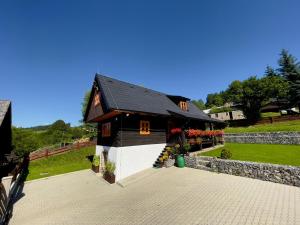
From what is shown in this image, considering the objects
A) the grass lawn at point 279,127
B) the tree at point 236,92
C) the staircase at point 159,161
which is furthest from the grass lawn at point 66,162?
the tree at point 236,92

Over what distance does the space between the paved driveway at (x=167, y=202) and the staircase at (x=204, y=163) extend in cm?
87

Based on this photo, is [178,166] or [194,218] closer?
[194,218]

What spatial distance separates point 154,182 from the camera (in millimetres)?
11055

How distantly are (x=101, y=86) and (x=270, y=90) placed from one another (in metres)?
40.0

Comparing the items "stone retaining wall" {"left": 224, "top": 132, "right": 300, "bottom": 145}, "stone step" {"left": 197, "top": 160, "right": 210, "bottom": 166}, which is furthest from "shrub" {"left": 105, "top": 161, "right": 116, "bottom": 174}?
"stone retaining wall" {"left": 224, "top": 132, "right": 300, "bottom": 145}

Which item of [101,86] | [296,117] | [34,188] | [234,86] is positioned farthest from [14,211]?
[234,86]

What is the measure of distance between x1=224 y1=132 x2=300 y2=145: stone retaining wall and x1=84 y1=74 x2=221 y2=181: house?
1082 cm

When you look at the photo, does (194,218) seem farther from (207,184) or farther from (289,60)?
(289,60)

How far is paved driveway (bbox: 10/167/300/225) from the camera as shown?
6469 millimetres

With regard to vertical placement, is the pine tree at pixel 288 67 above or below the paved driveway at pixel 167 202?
above

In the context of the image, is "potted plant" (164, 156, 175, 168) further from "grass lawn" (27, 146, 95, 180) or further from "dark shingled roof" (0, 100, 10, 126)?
"dark shingled roof" (0, 100, 10, 126)

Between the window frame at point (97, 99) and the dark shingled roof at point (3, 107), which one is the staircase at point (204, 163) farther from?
the dark shingled roof at point (3, 107)

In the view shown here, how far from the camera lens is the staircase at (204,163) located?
12867 mm

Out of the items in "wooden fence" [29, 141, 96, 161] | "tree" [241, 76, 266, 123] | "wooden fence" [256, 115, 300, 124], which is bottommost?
"wooden fence" [29, 141, 96, 161]
